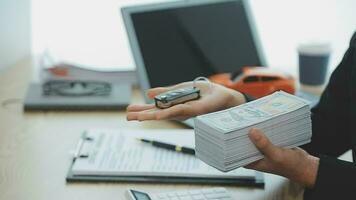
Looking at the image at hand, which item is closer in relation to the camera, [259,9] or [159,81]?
[159,81]

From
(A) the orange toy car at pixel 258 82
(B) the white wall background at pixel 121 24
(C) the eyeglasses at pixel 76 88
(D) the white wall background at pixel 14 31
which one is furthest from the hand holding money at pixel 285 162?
(D) the white wall background at pixel 14 31

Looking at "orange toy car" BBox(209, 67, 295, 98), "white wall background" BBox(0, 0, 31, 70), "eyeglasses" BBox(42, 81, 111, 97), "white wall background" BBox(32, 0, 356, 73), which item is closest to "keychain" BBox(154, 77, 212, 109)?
"orange toy car" BBox(209, 67, 295, 98)

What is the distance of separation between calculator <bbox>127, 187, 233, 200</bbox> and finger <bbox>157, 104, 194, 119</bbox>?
0.47 ft

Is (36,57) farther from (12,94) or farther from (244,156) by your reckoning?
(244,156)

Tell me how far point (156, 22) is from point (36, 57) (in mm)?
579

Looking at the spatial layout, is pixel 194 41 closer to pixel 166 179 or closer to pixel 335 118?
pixel 335 118

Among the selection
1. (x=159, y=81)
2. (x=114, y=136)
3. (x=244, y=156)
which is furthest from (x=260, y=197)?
(x=159, y=81)

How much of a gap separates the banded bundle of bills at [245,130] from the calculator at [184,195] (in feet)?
0.27

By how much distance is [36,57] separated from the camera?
6.40ft

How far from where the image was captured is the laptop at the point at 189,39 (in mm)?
1521

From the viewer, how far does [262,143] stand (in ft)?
2.90

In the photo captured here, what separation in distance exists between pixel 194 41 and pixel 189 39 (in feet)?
0.05

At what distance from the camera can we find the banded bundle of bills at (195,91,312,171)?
34.9 inches

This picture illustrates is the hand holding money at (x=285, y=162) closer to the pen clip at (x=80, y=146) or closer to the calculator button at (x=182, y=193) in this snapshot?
the calculator button at (x=182, y=193)
